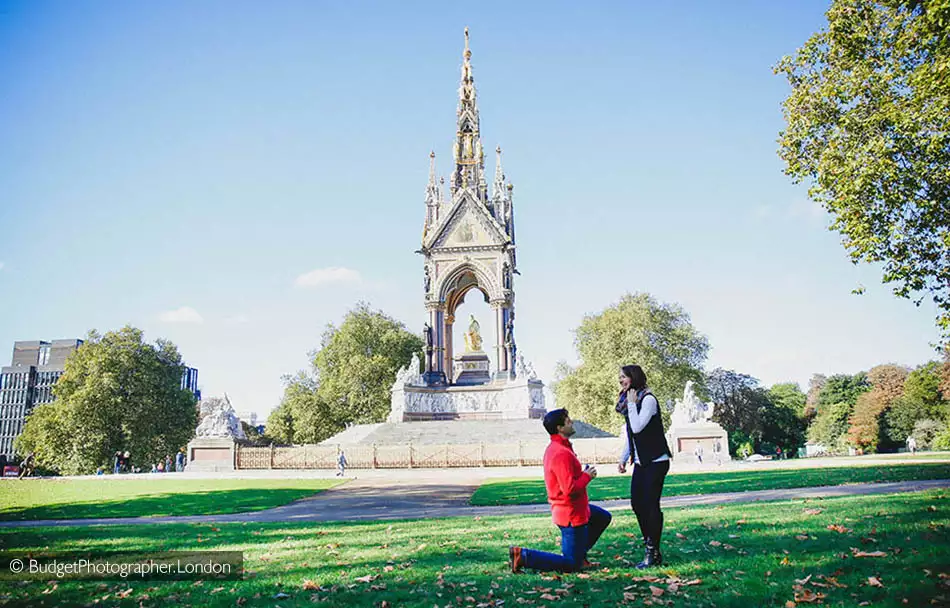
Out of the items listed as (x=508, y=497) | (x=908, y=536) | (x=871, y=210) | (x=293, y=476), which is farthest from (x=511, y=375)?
(x=908, y=536)

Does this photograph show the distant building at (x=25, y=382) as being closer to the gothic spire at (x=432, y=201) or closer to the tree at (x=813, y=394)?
the gothic spire at (x=432, y=201)

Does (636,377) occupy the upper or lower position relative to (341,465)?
upper

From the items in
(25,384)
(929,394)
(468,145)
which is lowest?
(929,394)

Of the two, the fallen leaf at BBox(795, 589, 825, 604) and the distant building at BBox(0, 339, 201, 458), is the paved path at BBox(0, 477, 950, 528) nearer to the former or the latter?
the fallen leaf at BBox(795, 589, 825, 604)

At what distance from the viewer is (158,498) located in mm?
18734

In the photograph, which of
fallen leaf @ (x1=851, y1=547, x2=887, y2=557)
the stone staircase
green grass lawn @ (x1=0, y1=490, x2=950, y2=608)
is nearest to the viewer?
green grass lawn @ (x1=0, y1=490, x2=950, y2=608)

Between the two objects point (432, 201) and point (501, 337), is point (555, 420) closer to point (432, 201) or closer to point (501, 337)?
point (501, 337)

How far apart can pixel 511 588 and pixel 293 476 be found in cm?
2346

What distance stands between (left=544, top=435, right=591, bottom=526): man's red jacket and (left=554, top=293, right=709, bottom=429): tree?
47.9 m

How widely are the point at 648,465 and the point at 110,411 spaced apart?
5178cm

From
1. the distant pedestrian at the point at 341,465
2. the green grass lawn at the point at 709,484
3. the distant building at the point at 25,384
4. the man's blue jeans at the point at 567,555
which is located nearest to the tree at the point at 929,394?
the green grass lawn at the point at 709,484

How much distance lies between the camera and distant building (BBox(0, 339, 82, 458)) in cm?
10800

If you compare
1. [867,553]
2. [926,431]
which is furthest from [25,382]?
[867,553]

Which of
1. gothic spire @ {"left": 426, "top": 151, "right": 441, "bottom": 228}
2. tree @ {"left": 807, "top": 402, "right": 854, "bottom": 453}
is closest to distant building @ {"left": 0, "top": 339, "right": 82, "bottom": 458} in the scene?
gothic spire @ {"left": 426, "top": 151, "right": 441, "bottom": 228}
